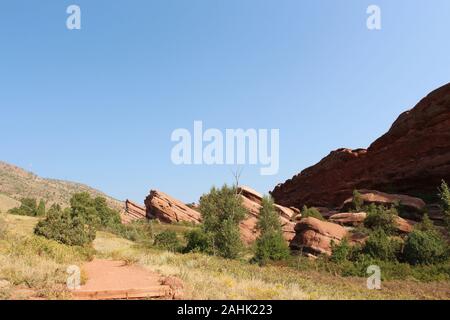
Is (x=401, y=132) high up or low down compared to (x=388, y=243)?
up

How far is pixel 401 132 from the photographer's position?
5231cm

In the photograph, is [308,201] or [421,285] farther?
[308,201]

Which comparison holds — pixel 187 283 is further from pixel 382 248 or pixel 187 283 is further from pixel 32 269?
pixel 382 248

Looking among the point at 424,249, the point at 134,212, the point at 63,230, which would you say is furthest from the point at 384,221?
the point at 134,212

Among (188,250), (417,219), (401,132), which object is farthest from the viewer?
(401,132)

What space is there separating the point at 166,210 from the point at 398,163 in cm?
4235

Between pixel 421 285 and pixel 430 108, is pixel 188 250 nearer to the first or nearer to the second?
pixel 421 285

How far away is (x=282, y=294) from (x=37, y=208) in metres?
58.5

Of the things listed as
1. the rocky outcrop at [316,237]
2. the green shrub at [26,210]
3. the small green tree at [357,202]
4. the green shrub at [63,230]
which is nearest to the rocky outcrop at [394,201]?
the small green tree at [357,202]

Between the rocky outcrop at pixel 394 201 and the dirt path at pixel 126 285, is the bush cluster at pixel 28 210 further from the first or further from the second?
the rocky outcrop at pixel 394 201

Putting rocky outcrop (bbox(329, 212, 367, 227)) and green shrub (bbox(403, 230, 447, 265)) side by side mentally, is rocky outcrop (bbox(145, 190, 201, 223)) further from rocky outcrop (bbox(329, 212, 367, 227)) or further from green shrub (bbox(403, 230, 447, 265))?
green shrub (bbox(403, 230, 447, 265))

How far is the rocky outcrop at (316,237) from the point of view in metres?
27.5
